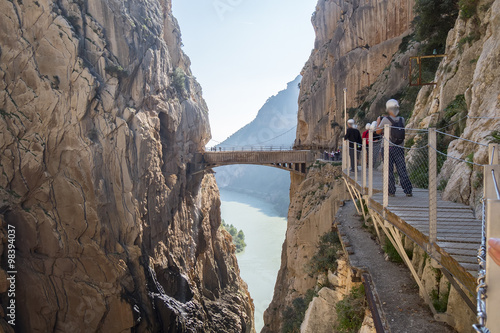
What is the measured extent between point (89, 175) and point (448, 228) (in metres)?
18.2

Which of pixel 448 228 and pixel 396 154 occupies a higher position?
pixel 396 154

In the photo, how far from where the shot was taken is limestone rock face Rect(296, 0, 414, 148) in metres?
22.6

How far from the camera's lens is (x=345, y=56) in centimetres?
2430

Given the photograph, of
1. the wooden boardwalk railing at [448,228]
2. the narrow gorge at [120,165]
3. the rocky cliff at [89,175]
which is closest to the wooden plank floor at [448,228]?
the wooden boardwalk railing at [448,228]

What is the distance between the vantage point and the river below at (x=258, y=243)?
45.4 meters

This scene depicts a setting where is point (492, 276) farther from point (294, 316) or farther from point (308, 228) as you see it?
point (308, 228)

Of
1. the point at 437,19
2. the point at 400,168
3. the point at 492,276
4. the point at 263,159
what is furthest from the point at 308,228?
the point at 492,276

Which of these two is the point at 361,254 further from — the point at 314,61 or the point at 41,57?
the point at 314,61

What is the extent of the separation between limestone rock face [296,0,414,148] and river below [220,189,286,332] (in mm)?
24656

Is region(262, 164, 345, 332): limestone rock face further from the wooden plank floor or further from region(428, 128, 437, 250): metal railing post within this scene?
region(428, 128, 437, 250): metal railing post

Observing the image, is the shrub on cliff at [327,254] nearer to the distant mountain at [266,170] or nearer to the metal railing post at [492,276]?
the metal railing post at [492,276]

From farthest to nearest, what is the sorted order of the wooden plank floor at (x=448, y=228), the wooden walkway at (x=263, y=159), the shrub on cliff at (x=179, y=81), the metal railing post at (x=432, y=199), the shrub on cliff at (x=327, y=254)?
the shrub on cliff at (x=179, y=81) → the wooden walkway at (x=263, y=159) → the shrub on cliff at (x=327, y=254) → the metal railing post at (x=432, y=199) → the wooden plank floor at (x=448, y=228)

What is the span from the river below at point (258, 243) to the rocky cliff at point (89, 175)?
2183 cm

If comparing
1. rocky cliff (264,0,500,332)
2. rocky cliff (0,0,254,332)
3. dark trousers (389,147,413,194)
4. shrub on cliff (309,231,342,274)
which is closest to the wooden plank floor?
dark trousers (389,147,413,194)
